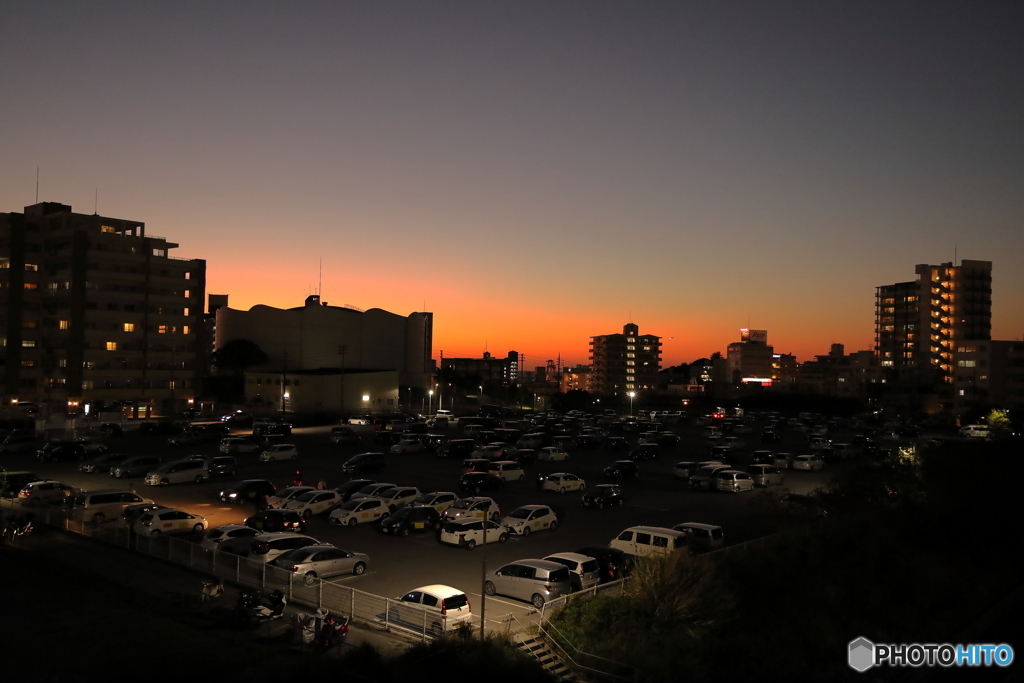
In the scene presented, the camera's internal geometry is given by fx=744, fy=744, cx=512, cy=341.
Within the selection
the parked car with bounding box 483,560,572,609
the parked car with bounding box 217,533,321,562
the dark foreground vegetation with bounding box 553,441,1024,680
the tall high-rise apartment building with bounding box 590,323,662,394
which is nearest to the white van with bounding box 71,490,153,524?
the parked car with bounding box 217,533,321,562

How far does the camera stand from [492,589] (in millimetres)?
→ 18797

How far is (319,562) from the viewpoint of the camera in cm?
1928

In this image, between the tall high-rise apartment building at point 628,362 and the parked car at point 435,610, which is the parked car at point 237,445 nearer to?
the parked car at point 435,610

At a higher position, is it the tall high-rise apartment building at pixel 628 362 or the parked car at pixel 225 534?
the tall high-rise apartment building at pixel 628 362

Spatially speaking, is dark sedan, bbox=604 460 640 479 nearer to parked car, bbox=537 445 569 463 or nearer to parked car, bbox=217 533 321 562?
parked car, bbox=537 445 569 463

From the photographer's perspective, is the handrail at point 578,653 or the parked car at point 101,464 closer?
the handrail at point 578,653

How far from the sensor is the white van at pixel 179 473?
111 feet

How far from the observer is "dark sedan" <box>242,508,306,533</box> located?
24.7 m

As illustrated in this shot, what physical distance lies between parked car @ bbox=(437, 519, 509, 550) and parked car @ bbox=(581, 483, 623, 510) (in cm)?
749

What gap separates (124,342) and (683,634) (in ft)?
231

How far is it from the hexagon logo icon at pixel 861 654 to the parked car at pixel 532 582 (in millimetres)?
7821

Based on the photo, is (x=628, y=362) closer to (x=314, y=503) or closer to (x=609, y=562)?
(x=314, y=503)

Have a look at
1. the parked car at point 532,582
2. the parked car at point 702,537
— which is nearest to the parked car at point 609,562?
the parked car at point 532,582

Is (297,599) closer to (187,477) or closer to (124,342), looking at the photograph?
(187,477)
